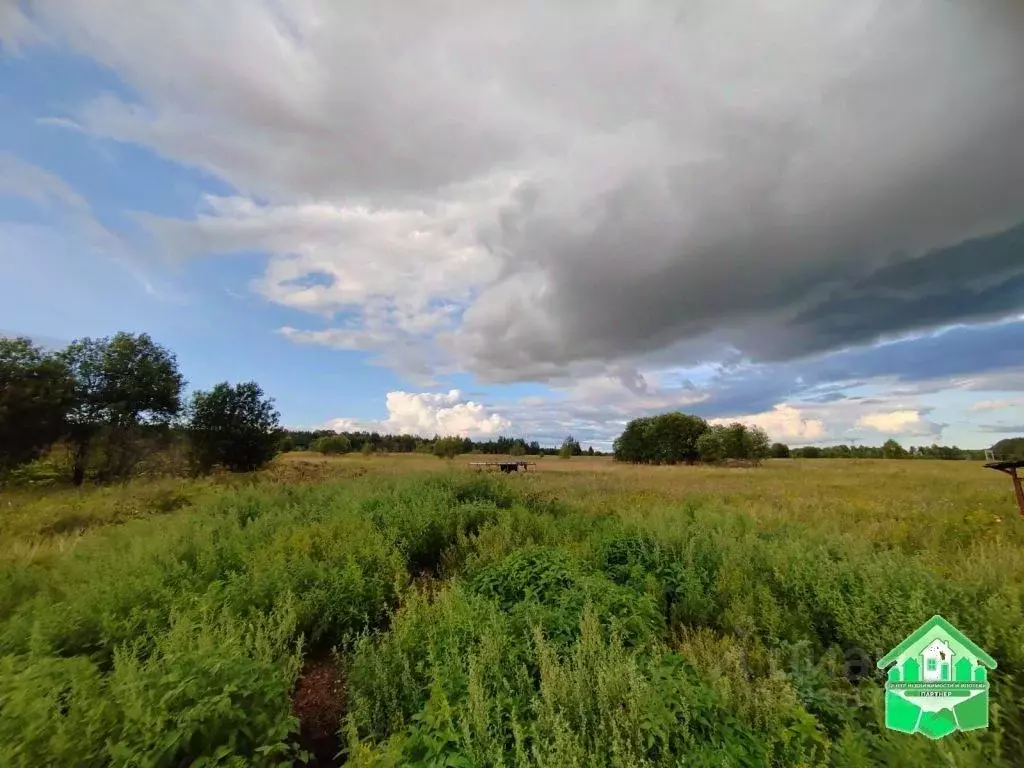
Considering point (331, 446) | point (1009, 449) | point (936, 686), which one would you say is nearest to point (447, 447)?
point (331, 446)

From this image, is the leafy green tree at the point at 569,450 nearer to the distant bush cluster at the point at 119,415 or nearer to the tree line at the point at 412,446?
the tree line at the point at 412,446

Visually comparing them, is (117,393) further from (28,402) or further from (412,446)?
(412,446)

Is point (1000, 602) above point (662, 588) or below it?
above

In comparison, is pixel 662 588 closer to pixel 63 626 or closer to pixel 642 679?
pixel 642 679

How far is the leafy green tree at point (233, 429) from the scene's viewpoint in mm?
27250

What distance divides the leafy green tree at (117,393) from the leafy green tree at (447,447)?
160 feet

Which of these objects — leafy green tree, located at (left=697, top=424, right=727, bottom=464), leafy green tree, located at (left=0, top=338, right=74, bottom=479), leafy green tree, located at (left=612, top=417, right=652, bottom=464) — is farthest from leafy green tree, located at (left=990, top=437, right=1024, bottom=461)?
leafy green tree, located at (left=612, top=417, right=652, bottom=464)

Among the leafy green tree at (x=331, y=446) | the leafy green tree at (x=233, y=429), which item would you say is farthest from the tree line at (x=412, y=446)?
the leafy green tree at (x=233, y=429)

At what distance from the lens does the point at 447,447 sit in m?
73.8

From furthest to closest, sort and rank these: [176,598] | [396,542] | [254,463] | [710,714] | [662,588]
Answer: [254,463] < [396,542] < [662,588] < [176,598] < [710,714]

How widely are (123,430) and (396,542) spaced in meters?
22.5

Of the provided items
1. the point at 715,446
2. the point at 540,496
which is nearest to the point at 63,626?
the point at 540,496

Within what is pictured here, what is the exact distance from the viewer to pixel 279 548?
24.7 feet

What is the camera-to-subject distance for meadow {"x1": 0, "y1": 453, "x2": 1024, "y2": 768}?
3.03 m
